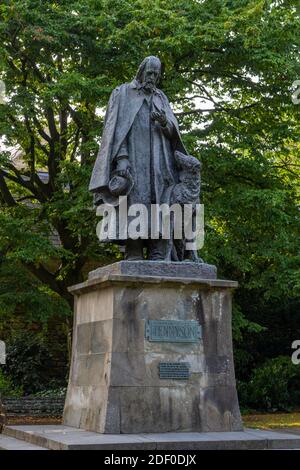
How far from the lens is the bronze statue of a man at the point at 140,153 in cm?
932

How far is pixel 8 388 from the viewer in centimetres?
1903

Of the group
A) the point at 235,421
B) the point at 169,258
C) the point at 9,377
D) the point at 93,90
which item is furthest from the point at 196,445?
the point at 9,377

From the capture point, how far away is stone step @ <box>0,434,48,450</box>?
8.16 meters

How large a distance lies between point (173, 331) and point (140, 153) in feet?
6.90

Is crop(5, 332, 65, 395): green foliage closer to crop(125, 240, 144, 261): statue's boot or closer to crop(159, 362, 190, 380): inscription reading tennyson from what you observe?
crop(125, 240, 144, 261): statue's boot

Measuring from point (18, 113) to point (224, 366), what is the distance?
940 cm

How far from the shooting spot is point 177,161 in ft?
31.6

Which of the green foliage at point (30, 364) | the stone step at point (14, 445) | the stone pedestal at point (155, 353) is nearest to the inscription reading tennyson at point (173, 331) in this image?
the stone pedestal at point (155, 353)

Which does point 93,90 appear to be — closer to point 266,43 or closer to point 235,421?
point 266,43

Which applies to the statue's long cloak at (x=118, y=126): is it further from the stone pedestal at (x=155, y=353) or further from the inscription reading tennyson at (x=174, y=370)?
the inscription reading tennyson at (x=174, y=370)

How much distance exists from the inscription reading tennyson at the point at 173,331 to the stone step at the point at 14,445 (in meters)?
1.61

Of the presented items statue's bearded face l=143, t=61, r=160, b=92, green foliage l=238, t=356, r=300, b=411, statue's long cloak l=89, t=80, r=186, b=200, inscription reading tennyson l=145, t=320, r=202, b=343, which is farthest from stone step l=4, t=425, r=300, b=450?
green foliage l=238, t=356, r=300, b=411

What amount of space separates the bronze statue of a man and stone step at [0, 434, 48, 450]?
229cm

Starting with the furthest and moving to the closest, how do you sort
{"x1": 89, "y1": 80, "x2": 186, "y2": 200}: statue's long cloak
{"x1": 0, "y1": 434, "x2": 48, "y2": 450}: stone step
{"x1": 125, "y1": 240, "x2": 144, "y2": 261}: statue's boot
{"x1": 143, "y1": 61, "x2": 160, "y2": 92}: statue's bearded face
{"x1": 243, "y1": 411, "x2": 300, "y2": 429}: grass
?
{"x1": 243, "y1": 411, "x2": 300, "y2": 429}: grass < {"x1": 143, "y1": 61, "x2": 160, "y2": 92}: statue's bearded face < {"x1": 89, "y1": 80, "x2": 186, "y2": 200}: statue's long cloak < {"x1": 125, "y1": 240, "x2": 144, "y2": 261}: statue's boot < {"x1": 0, "y1": 434, "x2": 48, "y2": 450}: stone step
